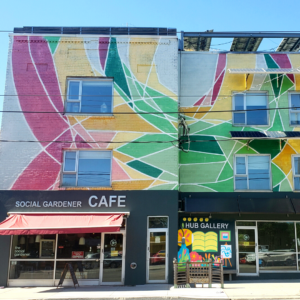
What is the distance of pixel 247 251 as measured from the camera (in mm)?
15734

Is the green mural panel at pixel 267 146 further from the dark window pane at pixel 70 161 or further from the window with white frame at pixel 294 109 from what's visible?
the dark window pane at pixel 70 161

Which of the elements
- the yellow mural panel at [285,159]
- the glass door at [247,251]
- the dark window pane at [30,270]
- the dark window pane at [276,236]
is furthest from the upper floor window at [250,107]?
the dark window pane at [30,270]

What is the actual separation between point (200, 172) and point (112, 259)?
5068mm

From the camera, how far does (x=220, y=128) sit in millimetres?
16406

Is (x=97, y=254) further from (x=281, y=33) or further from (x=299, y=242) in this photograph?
(x=281, y=33)

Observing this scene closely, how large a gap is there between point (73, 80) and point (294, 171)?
396 inches

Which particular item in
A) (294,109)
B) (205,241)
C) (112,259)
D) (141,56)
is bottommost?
(112,259)

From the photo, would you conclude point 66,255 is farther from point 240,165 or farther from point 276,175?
point 276,175

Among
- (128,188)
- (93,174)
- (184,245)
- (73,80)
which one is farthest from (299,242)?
(73,80)

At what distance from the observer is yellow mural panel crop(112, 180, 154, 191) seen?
14898 millimetres

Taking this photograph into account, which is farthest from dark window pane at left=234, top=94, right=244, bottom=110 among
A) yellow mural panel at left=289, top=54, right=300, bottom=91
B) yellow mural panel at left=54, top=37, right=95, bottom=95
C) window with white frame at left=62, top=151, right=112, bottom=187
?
yellow mural panel at left=54, top=37, right=95, bottom=95

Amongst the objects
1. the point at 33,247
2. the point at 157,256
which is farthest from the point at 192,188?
the point at 33,247

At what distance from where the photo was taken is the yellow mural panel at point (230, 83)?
54.2 ft

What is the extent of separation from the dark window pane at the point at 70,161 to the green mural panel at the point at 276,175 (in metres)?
8.29
